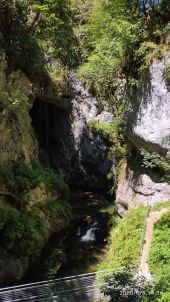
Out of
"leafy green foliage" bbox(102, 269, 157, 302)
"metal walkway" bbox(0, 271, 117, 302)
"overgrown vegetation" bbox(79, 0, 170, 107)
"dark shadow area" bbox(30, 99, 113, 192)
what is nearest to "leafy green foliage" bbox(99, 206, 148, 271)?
"metal walkway" bbox(0, 271, 117, 302)

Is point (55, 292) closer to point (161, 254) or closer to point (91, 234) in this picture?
point (161, 254)

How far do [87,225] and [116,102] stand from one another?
6.85 metres

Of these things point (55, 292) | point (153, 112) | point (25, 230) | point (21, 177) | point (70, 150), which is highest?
point (153, 112)

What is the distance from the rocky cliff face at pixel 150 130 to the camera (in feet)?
51.3

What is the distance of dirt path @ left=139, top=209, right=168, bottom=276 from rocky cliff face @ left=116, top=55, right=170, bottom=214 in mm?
1227

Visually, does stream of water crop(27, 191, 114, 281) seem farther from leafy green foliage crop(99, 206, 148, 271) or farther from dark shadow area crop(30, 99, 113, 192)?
dark shadow area crop(30, 99, 113, 192)

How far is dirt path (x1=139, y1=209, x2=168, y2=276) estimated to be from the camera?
38.8 ft

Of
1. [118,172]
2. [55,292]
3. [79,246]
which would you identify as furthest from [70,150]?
[55,292]

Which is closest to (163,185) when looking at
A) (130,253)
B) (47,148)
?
(130,253)

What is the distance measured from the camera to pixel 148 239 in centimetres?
1343

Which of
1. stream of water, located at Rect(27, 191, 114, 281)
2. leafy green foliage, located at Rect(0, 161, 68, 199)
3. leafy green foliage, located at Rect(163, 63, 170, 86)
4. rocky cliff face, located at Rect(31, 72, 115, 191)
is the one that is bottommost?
stream of water, located at Rect(27, 191, 114, 281)

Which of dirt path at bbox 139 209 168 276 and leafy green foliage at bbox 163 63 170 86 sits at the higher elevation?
leafy green foliage at bbox 163 63 170 86

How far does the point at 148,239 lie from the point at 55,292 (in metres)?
4.57

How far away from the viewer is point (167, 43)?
15883mm
